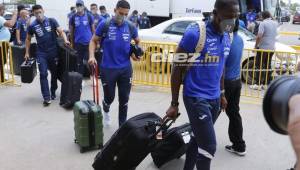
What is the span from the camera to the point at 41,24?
661cm

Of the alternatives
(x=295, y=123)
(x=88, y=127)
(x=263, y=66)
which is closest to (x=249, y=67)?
(x=263, y=66)

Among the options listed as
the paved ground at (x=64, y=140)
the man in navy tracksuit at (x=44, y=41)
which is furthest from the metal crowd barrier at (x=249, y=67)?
the man in navy tracksuit at (x=44, y=41)

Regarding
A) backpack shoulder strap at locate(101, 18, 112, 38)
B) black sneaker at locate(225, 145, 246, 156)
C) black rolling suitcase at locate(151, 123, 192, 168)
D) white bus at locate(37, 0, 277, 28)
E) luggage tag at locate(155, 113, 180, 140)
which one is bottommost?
black sneaker at locate(225, 145, 246, 156)

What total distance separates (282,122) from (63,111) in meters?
5.60

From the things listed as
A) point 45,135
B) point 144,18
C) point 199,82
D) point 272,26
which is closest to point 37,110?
point 45,135

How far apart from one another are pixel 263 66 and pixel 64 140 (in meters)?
4.49

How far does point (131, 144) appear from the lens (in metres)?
3.61

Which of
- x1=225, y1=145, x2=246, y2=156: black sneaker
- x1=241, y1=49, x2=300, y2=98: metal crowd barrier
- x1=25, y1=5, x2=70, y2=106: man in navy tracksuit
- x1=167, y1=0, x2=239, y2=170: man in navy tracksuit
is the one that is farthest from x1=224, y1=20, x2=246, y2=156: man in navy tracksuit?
x1=25, y1=5, x2=70, y2=106: man in navy tracksuit

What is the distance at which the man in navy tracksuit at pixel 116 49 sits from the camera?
192 inches

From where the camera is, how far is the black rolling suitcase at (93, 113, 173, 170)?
11.8 feet

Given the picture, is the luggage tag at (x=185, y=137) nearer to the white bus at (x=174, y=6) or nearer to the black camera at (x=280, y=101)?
the black camera at (x=280, y=101)

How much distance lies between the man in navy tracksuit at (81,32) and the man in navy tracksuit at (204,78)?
5.36 m

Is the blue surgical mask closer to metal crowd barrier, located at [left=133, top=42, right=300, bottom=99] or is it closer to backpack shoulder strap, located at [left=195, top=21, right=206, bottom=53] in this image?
backpack shoulder strap, located at [left=195, top=21, right=206, bottom=53]

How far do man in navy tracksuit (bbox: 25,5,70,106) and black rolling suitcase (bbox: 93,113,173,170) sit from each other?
3.31 meters
